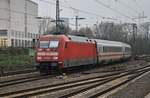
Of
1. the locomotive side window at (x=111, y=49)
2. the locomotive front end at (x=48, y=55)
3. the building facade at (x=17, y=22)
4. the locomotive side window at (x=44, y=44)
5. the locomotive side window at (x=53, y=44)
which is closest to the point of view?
the locomotive front end at (x=48, y=55)

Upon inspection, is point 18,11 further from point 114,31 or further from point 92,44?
point 92,44

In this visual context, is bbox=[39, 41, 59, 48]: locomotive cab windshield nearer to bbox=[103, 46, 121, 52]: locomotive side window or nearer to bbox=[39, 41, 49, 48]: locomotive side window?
bbox=[39, 41, 49, 48]: locomotive side window

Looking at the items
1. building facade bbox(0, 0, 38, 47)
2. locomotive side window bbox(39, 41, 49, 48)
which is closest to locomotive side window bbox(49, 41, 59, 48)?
locomotive side window bbox(39, 41, 49, 48)

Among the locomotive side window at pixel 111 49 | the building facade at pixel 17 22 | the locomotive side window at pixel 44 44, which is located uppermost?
the building facade at pixel 17 22

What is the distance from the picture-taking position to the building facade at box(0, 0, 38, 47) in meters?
116

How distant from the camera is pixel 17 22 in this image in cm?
12350

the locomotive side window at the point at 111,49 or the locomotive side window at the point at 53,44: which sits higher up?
the locomotive side window at the point at 53,44

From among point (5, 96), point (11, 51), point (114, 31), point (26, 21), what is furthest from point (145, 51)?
point (5, 96)

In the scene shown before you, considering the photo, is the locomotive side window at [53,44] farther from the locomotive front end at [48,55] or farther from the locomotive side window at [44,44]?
the locomotive side window at [44,44]

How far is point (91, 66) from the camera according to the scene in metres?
39.1

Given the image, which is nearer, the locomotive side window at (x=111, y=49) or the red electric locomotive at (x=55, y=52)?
the red electric locomotive at (x=55, y=52)

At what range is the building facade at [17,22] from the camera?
116 metres

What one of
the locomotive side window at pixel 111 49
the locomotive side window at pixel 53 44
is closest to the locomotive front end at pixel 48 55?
the locomotive side window at pixel 53 44

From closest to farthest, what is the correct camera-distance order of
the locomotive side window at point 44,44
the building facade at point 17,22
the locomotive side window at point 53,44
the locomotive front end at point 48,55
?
1. the locomotive front end at point 48,55
2. the locomotive side window at point 53,44
3. the locomotive side window at point 44,44
4. the building facade at point 17,22
